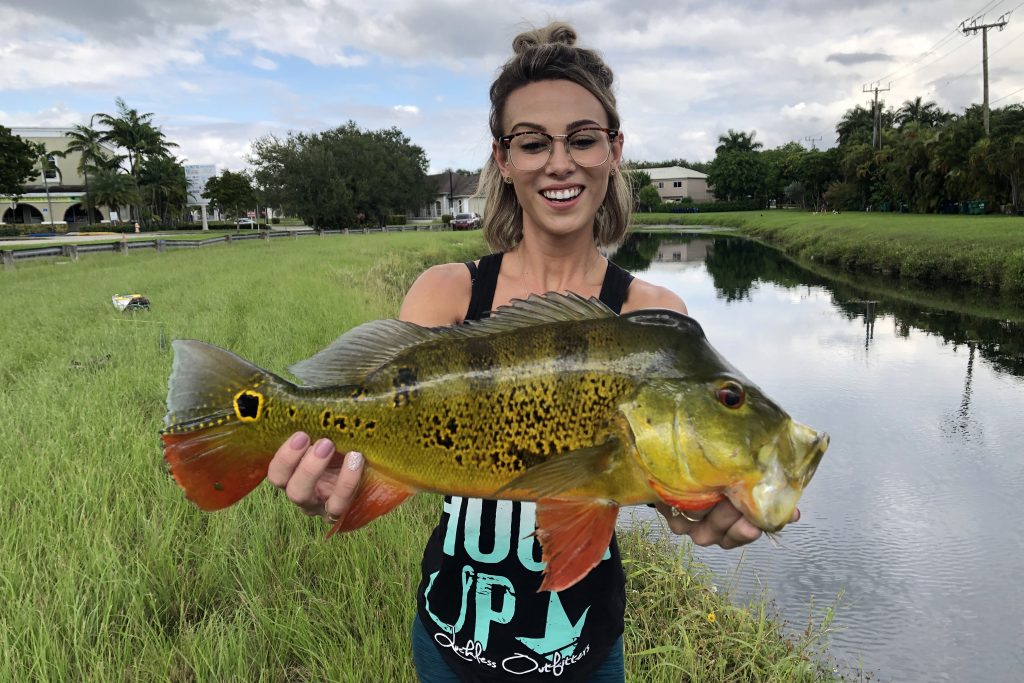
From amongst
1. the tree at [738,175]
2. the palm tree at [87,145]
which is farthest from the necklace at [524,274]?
the tree at [738,175]

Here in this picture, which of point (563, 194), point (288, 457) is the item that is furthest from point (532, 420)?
point (563, 194)

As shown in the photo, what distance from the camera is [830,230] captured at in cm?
3694

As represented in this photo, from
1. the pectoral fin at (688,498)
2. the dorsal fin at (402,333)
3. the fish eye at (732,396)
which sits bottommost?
the pectoral fin at (688,498)

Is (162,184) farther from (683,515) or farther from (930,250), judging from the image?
(683,515)

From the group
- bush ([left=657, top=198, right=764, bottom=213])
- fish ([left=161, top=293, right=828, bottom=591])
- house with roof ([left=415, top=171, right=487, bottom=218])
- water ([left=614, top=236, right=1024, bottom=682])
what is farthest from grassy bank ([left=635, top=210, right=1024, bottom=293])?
house with roof ([left=415, top=171, right=487, bottom=218])

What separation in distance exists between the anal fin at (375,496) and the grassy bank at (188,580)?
5.30ft

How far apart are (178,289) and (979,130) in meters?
49.1

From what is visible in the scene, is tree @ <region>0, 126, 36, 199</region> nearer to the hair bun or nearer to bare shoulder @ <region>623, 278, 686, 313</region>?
the hair bun

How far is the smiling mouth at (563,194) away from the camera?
7.16 ft

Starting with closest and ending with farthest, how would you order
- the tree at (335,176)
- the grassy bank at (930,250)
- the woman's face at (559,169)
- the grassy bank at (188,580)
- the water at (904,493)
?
the woman's face at (559,169) < the grassy bank at (188,580) < the water at (904,493) < the grassy bank at (930,250) < the tree at (335,176)

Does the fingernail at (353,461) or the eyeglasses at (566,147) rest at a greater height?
the eyeglasses at (566,147)

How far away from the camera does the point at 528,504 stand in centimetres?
210

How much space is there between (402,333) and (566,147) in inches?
34.9

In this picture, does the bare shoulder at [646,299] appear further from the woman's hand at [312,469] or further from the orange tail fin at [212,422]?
the orange tail fin at [212,422]
